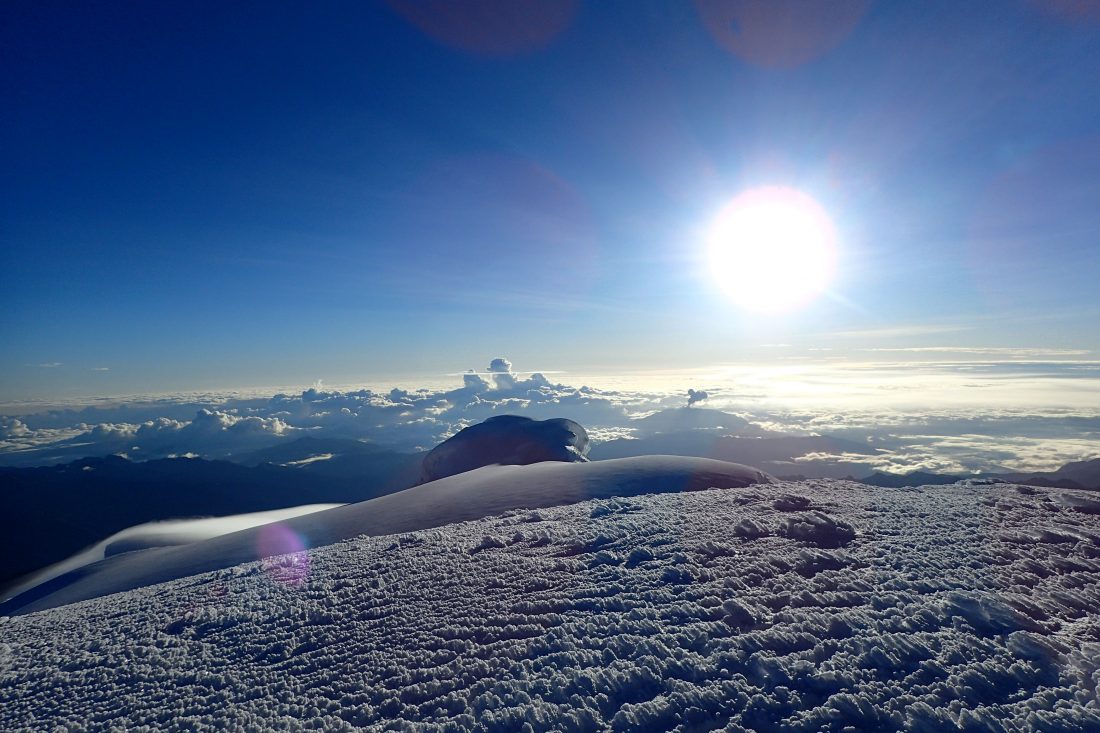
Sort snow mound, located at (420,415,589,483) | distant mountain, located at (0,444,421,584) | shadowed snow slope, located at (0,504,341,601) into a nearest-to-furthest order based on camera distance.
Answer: shadowed snow slope, located at (0,504,341,601) < snow mound, located at (420,415,589,483) < distant mountain, located at (0,444,421,584)

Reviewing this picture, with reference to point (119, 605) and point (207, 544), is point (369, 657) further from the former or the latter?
point (207, 544)

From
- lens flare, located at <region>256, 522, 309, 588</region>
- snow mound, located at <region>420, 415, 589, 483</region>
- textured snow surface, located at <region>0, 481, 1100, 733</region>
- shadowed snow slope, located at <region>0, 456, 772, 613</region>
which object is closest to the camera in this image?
textured snow surface, located at <region>0, 481, 1100, 733</region>

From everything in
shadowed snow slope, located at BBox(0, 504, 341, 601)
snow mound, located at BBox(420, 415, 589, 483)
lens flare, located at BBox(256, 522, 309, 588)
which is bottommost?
shadowed snow slope, located at BBox(0, 504, 341, 601)

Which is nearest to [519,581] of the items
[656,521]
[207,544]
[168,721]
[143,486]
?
[656,521]

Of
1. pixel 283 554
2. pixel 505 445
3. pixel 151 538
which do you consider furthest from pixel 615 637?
pixel 505 445

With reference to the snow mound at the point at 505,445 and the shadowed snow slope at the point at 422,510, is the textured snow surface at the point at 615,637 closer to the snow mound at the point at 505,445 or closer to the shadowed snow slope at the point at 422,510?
the shadowed snow slope at the point at 422,510

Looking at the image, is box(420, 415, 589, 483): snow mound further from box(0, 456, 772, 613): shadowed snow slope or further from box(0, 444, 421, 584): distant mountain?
box(0, 444, 421, 584): distant mountain

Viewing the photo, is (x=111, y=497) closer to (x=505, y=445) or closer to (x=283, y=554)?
(x=505, y=445)

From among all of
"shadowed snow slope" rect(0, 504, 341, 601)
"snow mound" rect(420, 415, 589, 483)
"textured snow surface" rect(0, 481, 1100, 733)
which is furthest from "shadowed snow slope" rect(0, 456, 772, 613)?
"snow mound" rect(420, 415, 589, 483)
